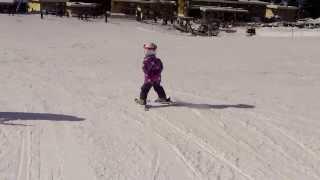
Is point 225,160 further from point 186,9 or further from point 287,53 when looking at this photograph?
point 186,9

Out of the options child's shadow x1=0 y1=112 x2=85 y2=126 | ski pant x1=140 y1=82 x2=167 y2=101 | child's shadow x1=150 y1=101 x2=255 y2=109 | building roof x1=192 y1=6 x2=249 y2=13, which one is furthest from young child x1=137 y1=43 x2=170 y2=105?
building roof x1=192 y1=6 x2=249 y2=13

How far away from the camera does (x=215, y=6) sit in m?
73.4

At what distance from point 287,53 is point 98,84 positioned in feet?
48.3

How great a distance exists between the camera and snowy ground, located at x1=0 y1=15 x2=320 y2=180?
23.7ft

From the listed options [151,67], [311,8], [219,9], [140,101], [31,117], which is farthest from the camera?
[311,8]

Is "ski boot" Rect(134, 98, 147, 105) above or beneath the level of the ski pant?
beneath

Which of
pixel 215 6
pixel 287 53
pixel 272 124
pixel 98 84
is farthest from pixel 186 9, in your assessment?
pixel 272 124

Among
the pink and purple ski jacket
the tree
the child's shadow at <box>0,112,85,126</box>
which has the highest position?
the pink and purple ski jacket

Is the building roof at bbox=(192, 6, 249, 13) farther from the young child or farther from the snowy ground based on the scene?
the young child

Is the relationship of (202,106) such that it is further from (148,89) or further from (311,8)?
(311,8)

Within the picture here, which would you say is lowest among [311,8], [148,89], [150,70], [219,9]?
[311,8]

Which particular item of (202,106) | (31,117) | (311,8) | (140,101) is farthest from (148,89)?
(311,8)

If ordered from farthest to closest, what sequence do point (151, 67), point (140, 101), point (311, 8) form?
point (311, 8) < point (140, 101) < point (151, 67)

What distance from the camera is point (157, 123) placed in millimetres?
9766
